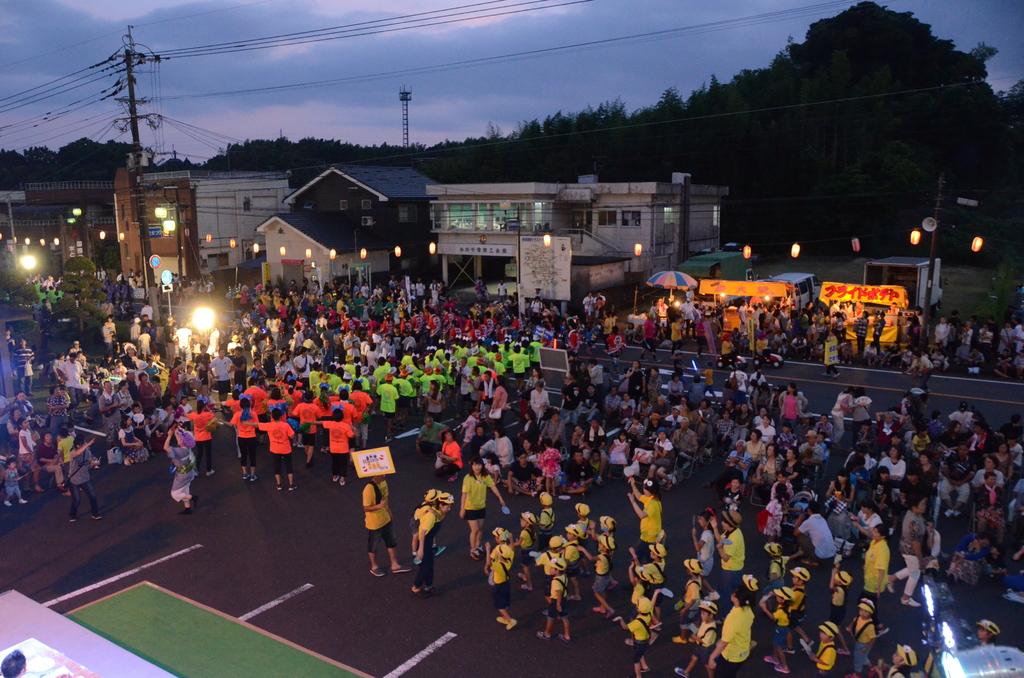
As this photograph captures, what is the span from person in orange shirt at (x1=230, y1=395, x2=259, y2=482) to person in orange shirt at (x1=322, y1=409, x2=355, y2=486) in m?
1.16

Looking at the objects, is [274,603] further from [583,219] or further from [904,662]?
[583,219]

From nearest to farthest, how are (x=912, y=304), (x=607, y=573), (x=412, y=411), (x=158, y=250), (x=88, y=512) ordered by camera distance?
(x=607, y=573) < (x=88, y=512) < (x=412, y=411) < (x=912, y=304) < (x=158, y=250)

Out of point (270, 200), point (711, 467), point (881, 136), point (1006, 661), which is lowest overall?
point (711, 467)

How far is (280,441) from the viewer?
1141cm

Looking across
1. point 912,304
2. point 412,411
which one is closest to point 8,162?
point 412,411

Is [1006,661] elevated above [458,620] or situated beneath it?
elevated above

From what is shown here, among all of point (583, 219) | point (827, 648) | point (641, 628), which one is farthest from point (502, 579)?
point (583, 219)

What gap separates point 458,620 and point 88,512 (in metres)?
6.53

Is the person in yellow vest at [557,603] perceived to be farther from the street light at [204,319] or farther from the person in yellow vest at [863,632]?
the street light at [204,319]

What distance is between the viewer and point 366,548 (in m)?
9.67

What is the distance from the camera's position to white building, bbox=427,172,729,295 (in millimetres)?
32062

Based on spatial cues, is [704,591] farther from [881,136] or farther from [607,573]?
[881,136]

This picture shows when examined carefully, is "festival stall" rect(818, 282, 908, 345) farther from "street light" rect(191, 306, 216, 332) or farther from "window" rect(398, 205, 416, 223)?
"window" rect(398, 205, 416, 223)

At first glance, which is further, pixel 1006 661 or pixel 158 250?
pixel 158 250
